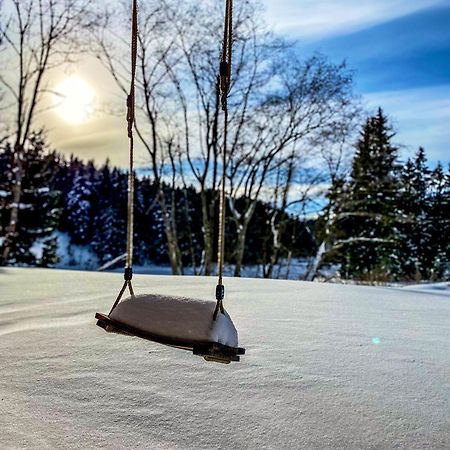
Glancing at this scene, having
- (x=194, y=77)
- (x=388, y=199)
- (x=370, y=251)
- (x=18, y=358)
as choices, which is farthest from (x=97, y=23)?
(x=370, y=251)

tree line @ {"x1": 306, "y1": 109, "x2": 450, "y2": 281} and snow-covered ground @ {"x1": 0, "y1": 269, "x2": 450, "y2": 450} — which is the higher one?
tree line @ {"x1": 306, "y1": 109, "x2": 450, "y2": 281}

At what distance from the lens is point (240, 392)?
56.1 inches

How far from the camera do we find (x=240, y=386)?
1.47 m

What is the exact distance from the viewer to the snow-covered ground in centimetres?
117

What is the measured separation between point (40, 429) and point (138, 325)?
1.22 ft

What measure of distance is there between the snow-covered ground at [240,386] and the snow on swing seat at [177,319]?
0.21 metres

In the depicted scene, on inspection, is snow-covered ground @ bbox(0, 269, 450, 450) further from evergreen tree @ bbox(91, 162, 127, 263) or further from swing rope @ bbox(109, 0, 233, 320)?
evergreen tree @ bbox(91, 162, 127, 263)

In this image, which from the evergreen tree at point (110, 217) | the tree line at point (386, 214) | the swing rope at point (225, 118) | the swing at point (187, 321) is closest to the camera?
the swing at point (187, 321)

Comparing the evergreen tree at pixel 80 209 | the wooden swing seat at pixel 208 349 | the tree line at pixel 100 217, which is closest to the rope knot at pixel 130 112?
the wooden swing seat at pixel 208 349

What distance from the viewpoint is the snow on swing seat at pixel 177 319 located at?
1.30 meters

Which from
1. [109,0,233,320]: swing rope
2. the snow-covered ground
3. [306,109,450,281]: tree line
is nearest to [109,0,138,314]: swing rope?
[109,0,233,320]: swing rope

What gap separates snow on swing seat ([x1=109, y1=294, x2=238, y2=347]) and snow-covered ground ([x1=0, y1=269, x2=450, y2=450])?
21 cm

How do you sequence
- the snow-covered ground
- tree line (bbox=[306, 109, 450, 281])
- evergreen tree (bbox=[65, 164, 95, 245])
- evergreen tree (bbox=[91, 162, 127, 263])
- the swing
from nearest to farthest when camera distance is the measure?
1. the snow-covered ground
2. the swing
3. tree line (bbox=[306, 109, 450, 281])
4. evergreen tree (bbox=[91, 162, 127, 263])
5. evergreen tree (bbox=[65, 164, 95, 245])

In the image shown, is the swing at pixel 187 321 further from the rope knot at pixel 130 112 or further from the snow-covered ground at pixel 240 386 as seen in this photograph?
the rope knot at pixel 130 112
